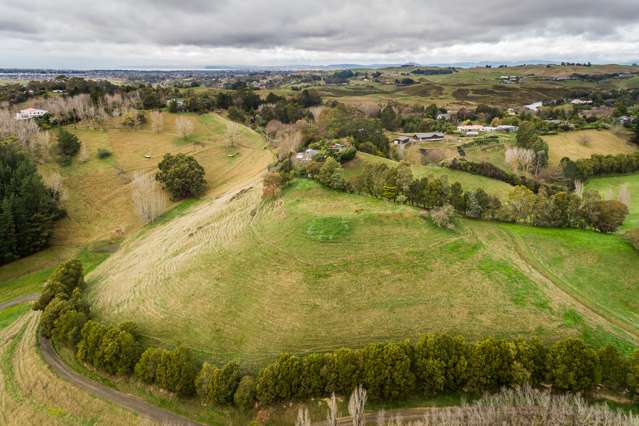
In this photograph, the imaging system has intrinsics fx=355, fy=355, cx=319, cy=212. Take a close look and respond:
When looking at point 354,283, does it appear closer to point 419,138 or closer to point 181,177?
point 181,177

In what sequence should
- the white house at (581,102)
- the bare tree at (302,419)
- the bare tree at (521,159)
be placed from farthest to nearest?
the white house at (581,102), the bare tree at (521,159), the bare tree at (302,419)

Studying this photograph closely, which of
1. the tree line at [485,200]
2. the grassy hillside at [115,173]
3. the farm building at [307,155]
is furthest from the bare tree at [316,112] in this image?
the tree line at [485,200]

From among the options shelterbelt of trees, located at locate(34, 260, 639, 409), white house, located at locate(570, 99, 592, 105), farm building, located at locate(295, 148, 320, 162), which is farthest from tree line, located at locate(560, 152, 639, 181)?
white house, located at locate(570, 99, 592, 105)

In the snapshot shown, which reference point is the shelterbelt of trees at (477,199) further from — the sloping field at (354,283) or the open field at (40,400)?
the open field at (40,400)

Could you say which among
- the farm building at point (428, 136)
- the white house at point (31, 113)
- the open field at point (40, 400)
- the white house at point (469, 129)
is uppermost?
the white house at point (31, 113)

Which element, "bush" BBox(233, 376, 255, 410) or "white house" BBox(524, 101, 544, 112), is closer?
"bush" BBox(233, 376, 255, 410)

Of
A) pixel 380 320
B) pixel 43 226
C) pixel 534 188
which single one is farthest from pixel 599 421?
pixel 43 226

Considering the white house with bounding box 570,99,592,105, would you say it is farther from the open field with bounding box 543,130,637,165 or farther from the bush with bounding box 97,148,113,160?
the bush with bounding box 97,148,113,160
